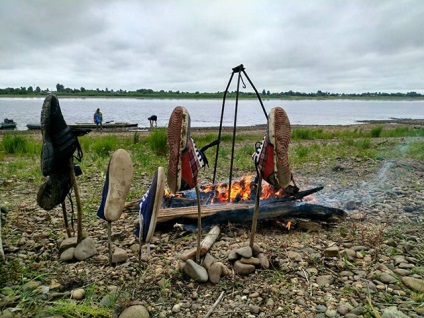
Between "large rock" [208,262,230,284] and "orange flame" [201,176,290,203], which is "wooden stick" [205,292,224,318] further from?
"orange flame" [201,176,290,203]

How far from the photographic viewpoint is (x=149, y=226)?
124 inches

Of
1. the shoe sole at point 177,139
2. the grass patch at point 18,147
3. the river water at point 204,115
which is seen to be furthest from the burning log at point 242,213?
the river water at point 204,115

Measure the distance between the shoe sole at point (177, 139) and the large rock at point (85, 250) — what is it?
1419mm

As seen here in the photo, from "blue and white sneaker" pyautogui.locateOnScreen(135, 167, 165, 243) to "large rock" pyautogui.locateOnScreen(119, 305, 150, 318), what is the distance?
59 centimetres

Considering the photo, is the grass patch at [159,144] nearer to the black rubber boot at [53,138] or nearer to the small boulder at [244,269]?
the black rubber boot at [53,138]

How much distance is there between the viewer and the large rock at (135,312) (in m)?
2.76

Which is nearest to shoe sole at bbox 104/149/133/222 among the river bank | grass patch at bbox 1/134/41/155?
the river bank

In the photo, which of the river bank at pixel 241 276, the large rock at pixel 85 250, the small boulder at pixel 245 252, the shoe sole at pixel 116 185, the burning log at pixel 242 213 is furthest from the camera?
the burning log at pixel 242 213

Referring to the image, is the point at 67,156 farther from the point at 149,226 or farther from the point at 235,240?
the point at 235,240

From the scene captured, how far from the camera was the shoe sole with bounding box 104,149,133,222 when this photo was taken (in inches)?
126

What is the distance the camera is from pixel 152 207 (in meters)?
3.11

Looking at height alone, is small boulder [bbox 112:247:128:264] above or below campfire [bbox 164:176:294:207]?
below

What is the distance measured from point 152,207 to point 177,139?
661 millimetres

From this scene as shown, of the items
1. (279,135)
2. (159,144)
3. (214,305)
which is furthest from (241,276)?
(159,144)
